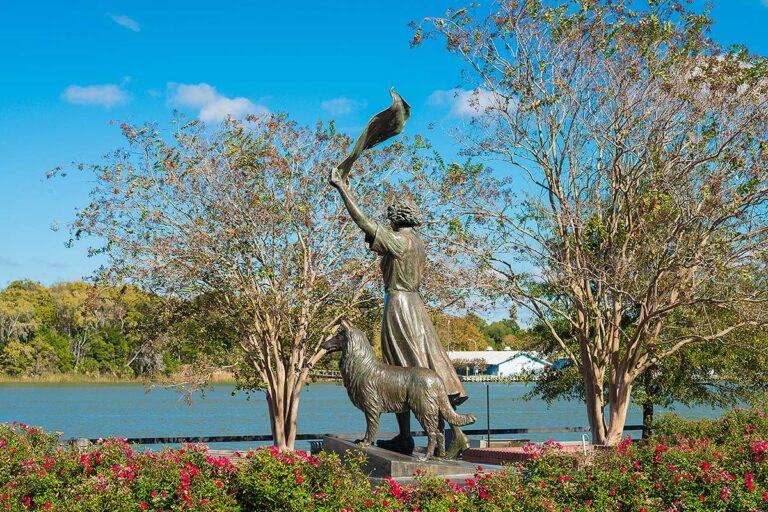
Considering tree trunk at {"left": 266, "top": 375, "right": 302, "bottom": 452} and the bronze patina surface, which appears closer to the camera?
the bronze patina surface

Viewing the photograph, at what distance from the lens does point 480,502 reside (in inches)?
269

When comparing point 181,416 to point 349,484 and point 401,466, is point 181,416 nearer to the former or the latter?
point 401,466

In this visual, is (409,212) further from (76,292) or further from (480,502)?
(76,292)

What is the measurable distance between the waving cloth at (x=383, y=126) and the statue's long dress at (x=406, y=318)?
0.74 metres

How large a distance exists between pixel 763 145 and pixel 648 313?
3647 millimetres

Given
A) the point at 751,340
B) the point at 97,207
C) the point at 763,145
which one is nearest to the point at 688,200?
the point at 763,145

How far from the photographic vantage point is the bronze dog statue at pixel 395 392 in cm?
808

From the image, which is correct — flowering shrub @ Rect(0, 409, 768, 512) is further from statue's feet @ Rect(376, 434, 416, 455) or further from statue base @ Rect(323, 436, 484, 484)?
statue's feet @ Rect(376, 434, 416, 455)

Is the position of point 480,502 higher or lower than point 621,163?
lower

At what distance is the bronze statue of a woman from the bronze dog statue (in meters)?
0.23

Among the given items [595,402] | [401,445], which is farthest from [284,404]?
[401,445]

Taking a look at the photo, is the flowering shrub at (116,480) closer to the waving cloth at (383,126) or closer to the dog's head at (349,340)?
the dog's head at (349,340)

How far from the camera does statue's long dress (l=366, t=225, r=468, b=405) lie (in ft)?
27.7

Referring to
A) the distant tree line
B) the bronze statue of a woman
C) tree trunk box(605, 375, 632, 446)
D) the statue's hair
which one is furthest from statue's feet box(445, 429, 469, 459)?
the distant tree line
